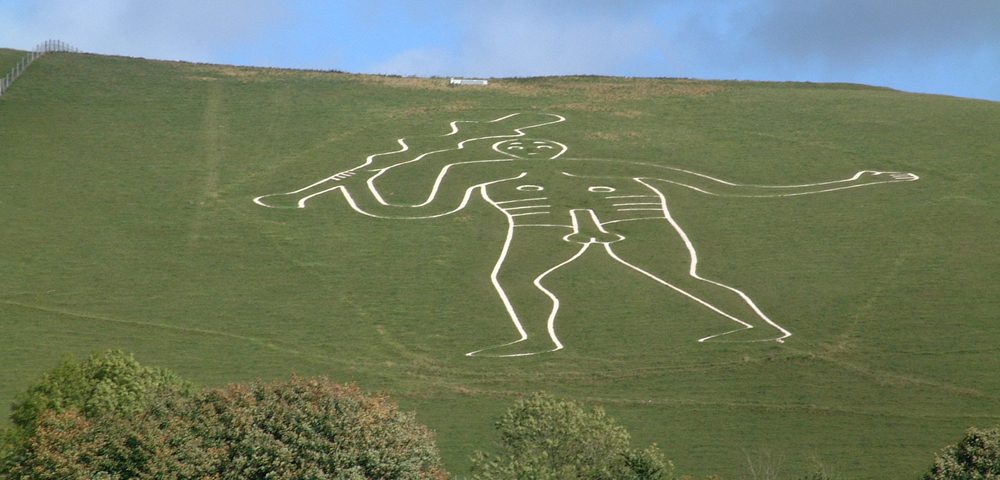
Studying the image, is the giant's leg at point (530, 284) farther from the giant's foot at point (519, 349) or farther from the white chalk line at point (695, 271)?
the white chalk line at point (695, 271)

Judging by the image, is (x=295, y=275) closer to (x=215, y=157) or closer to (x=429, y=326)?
(x=429, y=326)

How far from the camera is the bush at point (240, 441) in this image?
78.7 feet

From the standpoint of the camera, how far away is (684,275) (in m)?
58.5

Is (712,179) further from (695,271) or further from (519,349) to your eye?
(519,349)

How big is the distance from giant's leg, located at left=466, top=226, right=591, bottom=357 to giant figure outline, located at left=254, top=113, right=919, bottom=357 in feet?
0.17

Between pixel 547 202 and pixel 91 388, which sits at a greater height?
pixel 547 202

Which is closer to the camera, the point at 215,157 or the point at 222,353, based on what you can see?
the point at 222,353

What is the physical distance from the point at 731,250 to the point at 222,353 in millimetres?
25915

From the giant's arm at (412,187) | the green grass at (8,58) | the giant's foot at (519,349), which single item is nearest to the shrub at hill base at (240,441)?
the giant's foot at (519,349)

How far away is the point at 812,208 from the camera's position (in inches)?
2694

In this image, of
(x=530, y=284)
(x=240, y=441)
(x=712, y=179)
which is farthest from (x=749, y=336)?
(x=240, y=441)

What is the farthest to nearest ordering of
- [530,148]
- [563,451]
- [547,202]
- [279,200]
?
[530,148]
[279,200]
[547,202]
[563,451]

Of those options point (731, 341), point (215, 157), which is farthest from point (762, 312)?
point (215, 157)

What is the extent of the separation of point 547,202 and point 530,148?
39.6ft
